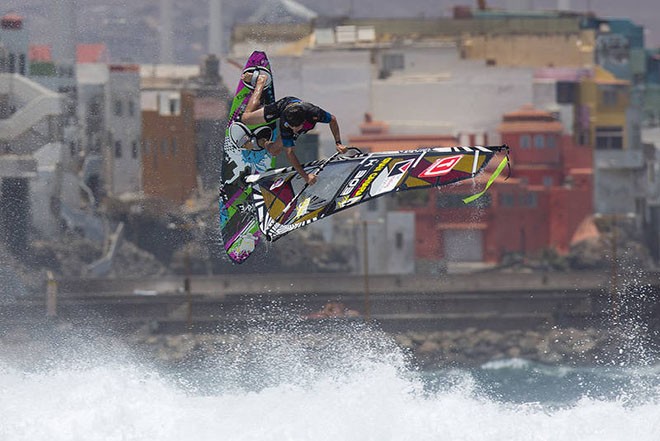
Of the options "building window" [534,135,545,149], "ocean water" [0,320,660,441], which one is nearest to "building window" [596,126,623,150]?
"building window" [534,135,545,149]

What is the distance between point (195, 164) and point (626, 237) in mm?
10989

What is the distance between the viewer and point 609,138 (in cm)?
4062

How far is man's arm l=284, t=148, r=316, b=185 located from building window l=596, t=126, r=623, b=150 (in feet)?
91.9

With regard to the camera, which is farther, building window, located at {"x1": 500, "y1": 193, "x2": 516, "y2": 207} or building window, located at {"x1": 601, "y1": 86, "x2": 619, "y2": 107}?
building window, located at {"x1": 601, "y1": 86, "x2": 619, "y2": 107}

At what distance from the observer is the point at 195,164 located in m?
33.0

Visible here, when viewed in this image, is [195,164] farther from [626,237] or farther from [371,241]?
[626,237]

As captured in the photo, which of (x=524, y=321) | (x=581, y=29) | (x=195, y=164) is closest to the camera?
(x=195, y=164)

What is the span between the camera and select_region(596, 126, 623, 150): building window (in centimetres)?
4031

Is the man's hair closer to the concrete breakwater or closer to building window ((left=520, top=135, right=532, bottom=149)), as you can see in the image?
the concrete breakwater

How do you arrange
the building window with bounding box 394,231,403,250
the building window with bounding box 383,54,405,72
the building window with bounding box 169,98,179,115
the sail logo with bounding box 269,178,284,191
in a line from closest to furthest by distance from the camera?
the sail logo with bounding box 269,178,284,191
the building window with bounding box 169,98,179,115
the building window with bounding box 394,231,403,250
the building window with bounding box 383,54,405,72

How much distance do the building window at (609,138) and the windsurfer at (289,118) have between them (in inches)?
1096

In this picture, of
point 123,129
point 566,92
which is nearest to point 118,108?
point 123,129

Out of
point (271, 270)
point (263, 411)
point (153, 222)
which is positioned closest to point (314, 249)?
point (271, 270)

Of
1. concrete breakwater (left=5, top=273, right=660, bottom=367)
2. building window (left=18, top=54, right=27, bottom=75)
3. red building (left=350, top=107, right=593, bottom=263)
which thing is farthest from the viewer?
red building (left=350, top=107, right=593, bottom=263)
